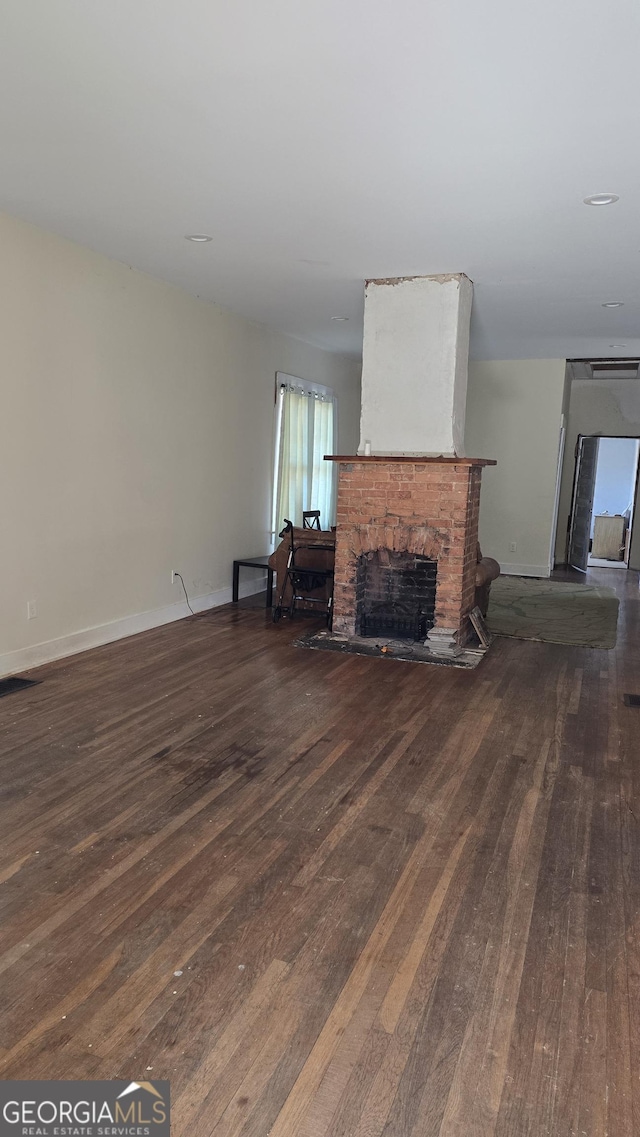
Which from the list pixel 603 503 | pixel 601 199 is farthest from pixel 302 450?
pixel 603 503

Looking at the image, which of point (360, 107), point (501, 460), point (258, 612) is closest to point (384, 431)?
point (258, 612)

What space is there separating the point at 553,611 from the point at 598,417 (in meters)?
4.60

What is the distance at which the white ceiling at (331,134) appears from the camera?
2314 mm

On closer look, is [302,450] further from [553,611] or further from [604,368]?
[604,368]

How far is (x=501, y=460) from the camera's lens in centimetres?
923

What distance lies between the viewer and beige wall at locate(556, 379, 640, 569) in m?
10.5

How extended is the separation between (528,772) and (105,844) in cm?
187

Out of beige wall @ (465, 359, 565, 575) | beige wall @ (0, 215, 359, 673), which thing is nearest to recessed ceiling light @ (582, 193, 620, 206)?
beige wall @ (0, 215, 359, 673)

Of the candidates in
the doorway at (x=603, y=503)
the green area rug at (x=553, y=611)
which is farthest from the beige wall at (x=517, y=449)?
the doorway at (x=603, y=503)

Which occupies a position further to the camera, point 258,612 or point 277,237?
point 258,612

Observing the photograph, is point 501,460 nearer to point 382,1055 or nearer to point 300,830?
point 300,830

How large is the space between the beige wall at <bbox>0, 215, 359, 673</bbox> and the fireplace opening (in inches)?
61.0

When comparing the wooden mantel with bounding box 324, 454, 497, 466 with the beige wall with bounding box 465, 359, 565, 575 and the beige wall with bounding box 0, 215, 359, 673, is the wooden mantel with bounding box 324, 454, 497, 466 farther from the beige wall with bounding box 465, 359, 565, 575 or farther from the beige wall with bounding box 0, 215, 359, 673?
the beige wall with bounding box 465, 359, 565, 575

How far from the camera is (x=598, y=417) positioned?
10.7 metres
